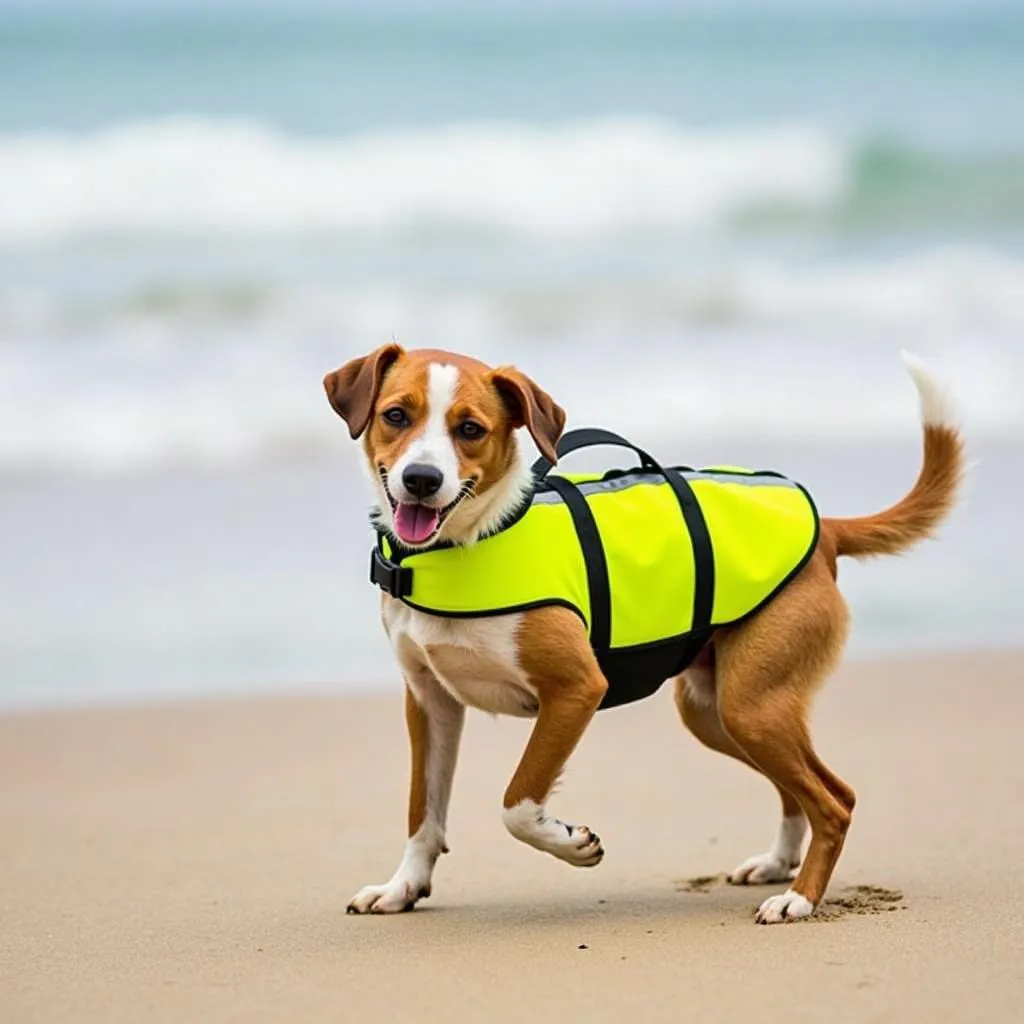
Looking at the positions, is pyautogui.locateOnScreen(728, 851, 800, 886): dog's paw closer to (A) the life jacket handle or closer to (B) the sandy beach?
(B) the sandy beach

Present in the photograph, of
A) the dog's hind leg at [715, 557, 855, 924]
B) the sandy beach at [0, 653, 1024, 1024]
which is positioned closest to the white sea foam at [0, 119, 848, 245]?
the sandy beach at [0, 653, 1024, 1024]

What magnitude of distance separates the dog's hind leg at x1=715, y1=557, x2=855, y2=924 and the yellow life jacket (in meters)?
0.07

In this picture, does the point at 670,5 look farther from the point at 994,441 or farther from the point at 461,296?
the point at 994,441

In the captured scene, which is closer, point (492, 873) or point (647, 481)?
point (647, 481)

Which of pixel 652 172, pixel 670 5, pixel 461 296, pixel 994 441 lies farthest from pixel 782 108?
pixel 994 441

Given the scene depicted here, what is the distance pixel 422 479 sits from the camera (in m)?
4.60

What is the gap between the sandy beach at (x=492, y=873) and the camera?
396 cm

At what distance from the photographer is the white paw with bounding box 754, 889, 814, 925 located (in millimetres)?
4762

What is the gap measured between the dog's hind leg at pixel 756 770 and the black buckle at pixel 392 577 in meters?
0.99

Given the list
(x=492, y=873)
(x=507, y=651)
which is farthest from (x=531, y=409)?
(x=492, y=873)

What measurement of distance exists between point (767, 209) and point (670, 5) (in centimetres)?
964

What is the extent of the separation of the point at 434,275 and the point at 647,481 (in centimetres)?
1232

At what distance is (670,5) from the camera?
2789 cm

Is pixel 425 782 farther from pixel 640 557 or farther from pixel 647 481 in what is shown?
pixel 647 481
